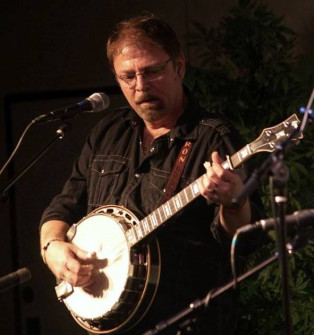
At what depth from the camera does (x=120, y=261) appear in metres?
2.87

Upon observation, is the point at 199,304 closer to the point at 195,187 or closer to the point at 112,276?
the point at 195,187

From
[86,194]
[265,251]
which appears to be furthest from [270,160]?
[265,251]

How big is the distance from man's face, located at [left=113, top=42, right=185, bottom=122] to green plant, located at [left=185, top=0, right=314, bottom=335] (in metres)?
0.76

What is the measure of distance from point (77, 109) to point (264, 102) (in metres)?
1.22

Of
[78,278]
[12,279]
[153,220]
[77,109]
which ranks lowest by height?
[78,278]

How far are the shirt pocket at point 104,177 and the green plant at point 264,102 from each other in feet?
2.60

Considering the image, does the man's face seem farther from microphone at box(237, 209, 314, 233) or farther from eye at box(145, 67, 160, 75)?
microphone at box(237, 209, 314, 233)

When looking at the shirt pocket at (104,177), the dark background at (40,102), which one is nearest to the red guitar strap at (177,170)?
the shirt pocket at (104,177)

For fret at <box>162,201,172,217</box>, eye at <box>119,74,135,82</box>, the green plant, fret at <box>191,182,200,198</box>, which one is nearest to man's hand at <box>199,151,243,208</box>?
fret at <box>191,182,200,198</box>

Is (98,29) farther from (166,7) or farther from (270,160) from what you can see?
(270,160)

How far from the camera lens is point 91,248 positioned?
301 cm

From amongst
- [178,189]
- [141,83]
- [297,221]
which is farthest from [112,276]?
[297,221]

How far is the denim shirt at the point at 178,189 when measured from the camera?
2736 mm

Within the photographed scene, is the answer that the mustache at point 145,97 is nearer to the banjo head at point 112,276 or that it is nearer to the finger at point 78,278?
the banjo head at point 112,276
